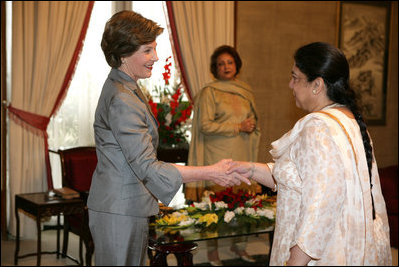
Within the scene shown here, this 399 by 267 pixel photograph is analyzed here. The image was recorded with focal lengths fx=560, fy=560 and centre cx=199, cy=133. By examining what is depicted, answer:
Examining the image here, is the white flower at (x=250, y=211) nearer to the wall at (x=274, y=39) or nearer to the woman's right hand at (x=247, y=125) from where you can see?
the woman's right hand at (x=247, y=125)

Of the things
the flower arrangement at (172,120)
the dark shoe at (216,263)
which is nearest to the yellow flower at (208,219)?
the dark shoe at (216,263)

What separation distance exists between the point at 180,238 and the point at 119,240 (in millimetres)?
1667

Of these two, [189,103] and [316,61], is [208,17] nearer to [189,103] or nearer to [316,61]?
[189,103]

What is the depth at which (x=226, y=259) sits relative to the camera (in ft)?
18.0

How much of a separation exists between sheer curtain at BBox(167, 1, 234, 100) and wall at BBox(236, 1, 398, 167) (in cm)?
25

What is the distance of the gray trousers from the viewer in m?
2.45

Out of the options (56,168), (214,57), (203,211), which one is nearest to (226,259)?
(203,211)

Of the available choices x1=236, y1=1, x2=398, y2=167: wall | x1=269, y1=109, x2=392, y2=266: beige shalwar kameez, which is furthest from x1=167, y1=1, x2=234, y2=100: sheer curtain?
x1=269, y1=109, x2=392, y2=266: beige shalwar kameez

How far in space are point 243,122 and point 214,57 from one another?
0.74 meters

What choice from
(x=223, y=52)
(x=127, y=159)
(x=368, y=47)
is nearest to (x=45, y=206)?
(x=223, y=52)

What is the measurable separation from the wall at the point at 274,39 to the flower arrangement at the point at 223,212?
2.81 metres

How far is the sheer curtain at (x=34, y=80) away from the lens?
6293 millimetres

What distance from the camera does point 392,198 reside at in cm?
673

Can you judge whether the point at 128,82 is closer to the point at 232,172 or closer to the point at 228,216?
the point at 232,172
